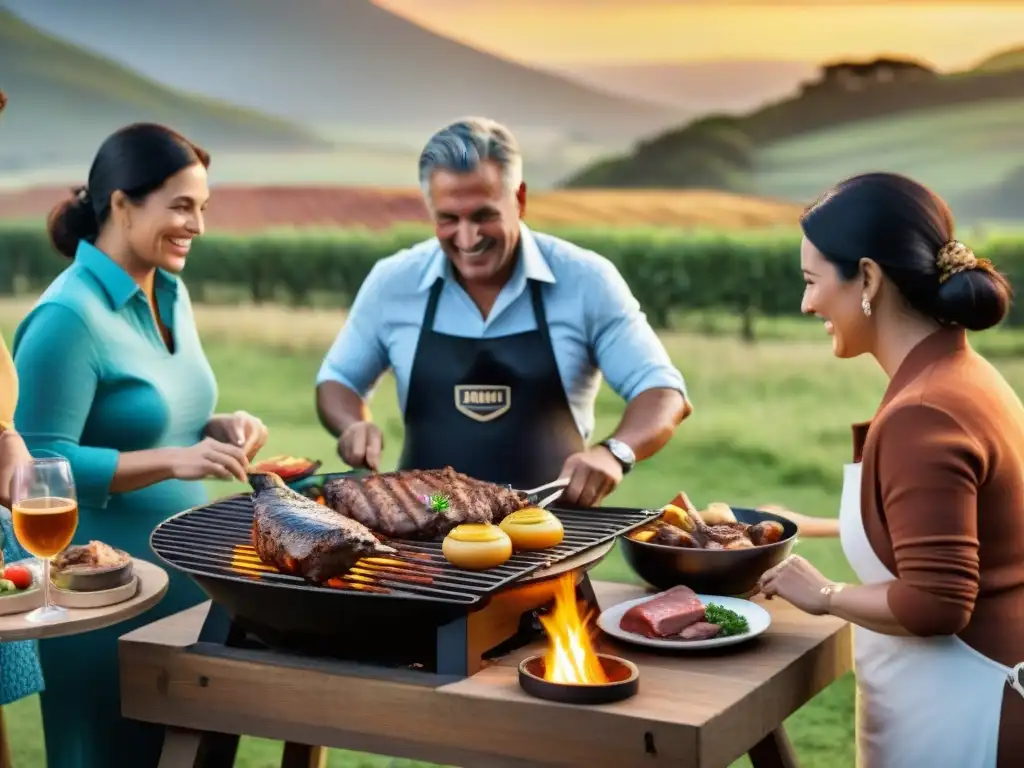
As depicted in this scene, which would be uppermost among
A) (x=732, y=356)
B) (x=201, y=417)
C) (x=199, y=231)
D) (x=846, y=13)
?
(x=846, y=13)

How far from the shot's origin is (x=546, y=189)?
2312 centimetres

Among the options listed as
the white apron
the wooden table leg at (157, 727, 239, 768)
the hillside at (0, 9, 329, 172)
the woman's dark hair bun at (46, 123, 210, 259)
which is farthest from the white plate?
the hillside at (0, 9, 329, 172)

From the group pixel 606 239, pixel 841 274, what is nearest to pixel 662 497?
pixel 606 239

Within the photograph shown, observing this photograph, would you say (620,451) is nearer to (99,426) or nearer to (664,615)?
(664,615)

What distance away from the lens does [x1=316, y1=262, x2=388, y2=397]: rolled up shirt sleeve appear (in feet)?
15.1

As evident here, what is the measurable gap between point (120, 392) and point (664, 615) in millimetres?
1924

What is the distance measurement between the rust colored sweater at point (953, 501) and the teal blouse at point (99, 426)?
2273 millimetres

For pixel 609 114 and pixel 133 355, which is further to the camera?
pixel 609 114

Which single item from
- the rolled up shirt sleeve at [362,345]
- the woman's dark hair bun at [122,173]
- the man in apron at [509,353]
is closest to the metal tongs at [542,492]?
the man in apron at [509,353]

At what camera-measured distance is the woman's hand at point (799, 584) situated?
293 cm

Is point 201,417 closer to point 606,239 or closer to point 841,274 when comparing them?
point 841,274

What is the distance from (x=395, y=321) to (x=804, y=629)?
1946 mm

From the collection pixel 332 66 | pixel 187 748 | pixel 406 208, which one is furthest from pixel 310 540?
pixel 332 66

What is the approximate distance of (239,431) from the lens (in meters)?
4.30
